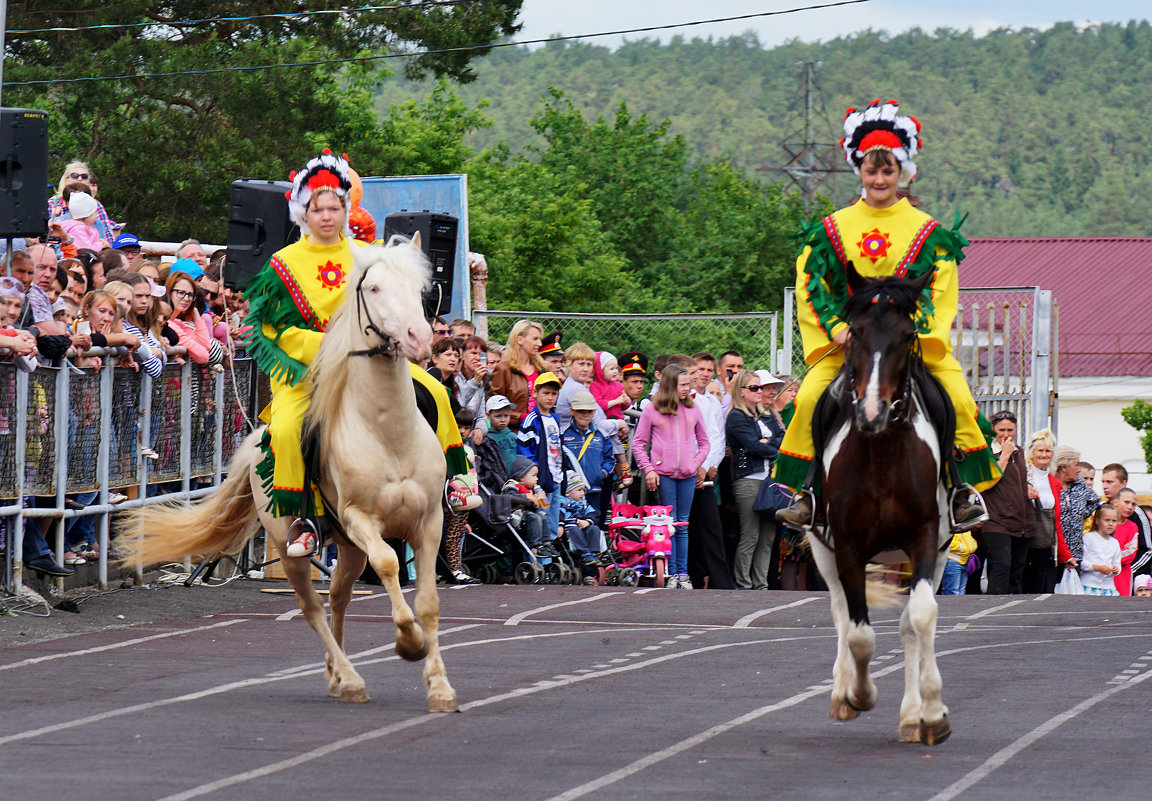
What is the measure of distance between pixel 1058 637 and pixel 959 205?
141509 mm

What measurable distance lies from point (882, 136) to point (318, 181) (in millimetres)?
3055

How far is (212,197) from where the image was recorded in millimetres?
36625

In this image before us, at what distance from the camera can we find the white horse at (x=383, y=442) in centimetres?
871

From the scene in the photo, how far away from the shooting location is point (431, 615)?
29.3 ft

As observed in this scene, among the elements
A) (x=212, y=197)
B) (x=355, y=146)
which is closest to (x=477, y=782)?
(x=212, y=197)

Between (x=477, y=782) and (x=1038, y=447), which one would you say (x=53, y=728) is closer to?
(x=477, y=782)

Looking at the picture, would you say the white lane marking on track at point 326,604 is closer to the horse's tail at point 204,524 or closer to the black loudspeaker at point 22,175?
the horse's tail at point 204,524

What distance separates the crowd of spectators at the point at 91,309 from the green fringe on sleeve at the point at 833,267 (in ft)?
14.5

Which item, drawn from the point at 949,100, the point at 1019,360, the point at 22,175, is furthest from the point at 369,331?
the point at 949,100

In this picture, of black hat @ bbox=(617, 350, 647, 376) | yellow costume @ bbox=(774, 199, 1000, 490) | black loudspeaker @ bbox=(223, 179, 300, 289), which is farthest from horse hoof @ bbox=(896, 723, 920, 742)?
black hat @ bbox=(617, 350, 647, 376)

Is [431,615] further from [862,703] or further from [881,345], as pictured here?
[881,345]

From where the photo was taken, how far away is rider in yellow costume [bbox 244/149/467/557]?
9523 millimetres

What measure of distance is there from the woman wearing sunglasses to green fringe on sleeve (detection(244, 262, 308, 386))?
26.0ft

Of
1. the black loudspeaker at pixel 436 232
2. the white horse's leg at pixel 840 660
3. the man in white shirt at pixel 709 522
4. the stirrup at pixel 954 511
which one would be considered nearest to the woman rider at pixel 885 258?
the stirrup at pixel 954 511
